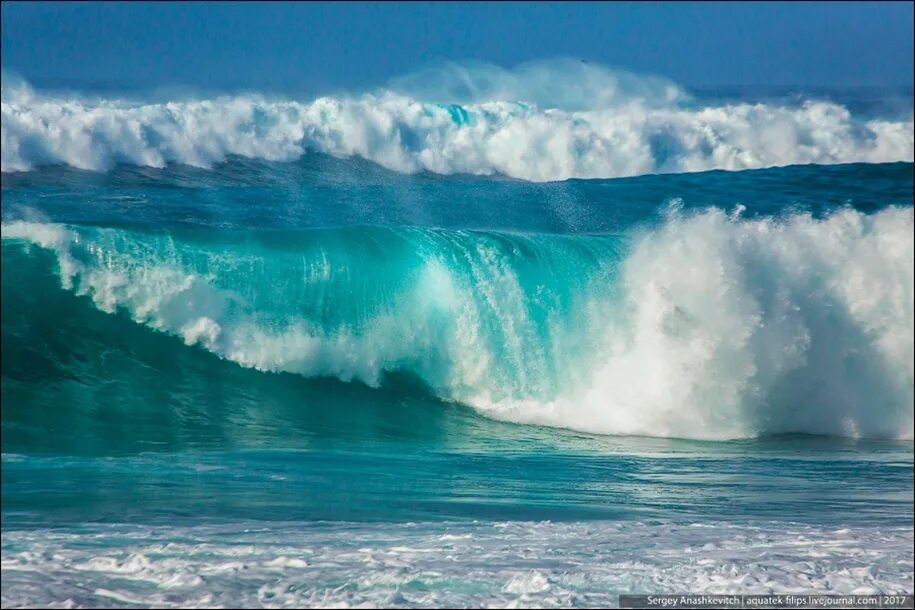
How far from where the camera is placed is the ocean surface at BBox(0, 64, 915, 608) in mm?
4523

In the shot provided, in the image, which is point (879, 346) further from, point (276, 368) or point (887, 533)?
point (276, 368)

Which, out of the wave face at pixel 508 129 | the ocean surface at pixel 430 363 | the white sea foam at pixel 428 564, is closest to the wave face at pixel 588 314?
the ocean surface at pixel 430 363

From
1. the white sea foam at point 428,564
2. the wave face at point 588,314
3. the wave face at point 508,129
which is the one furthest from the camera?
the wave face at point 508,129

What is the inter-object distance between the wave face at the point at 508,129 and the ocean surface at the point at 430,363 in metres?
0.08

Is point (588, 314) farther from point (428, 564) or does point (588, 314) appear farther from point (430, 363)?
point (428, 564)

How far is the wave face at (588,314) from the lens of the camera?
844 cm

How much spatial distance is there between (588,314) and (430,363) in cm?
161

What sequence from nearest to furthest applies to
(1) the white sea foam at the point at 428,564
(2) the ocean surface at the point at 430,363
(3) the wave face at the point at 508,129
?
1. (1) the white sea foam at the point at 428,564
2. (2) the ocean surface at the point at 430,363
3. (3) the wave face at the point at 508,129

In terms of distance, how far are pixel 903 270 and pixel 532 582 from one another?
642 centimetres

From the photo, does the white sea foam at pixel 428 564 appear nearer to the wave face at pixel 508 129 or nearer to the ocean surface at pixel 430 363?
the ocean surface at pixel 430 363

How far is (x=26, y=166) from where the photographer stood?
27.8 feet

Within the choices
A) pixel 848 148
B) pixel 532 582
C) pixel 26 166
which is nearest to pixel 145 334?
pixel 26 166

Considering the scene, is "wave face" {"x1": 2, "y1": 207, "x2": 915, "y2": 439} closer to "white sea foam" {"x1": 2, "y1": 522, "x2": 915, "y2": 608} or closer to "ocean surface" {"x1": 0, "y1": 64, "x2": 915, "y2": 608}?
"ocean surface" {"x1": 0, "y1": 64, "x2": 915, "y2": 608}

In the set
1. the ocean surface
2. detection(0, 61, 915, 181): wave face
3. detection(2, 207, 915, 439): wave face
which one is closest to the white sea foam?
the ocean surface
